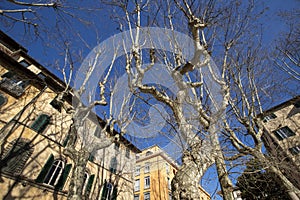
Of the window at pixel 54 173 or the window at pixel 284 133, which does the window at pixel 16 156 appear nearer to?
the window at pixel 54 173

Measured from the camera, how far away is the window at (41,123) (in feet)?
29.1

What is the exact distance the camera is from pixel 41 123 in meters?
9.20

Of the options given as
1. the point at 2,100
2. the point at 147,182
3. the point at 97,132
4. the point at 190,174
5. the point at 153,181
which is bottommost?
the point at 190,174

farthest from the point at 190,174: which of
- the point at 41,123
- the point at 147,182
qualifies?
the point at 147,182

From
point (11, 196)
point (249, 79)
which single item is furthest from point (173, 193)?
point (11, 196)

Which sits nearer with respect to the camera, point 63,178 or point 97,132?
point 63,178

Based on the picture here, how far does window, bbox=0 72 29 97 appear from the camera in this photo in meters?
8.35

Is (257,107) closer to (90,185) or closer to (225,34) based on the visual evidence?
(225,34)

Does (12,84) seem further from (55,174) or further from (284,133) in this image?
(284,133)

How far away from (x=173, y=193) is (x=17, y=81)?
34.1 feet

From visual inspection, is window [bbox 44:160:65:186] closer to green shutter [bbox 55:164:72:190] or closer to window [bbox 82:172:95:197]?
green shutter [bbox 55:164:72:190]

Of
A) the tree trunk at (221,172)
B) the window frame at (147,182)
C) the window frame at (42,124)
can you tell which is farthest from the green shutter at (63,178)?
the window frame at (147,182)

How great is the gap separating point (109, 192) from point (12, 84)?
30.6 ft

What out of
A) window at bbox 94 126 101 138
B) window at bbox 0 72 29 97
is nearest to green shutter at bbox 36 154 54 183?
window at bbox 0 72 29 97
